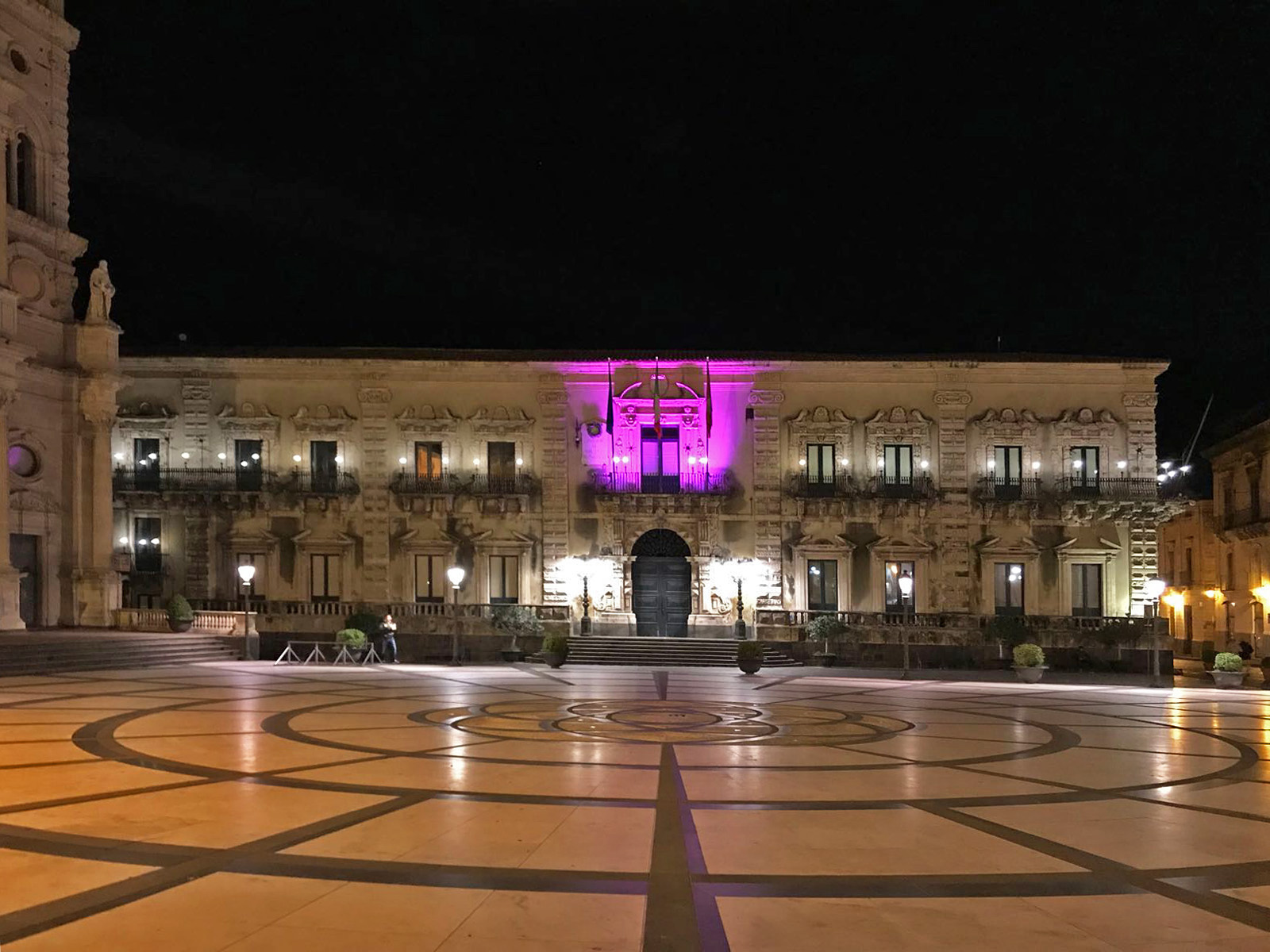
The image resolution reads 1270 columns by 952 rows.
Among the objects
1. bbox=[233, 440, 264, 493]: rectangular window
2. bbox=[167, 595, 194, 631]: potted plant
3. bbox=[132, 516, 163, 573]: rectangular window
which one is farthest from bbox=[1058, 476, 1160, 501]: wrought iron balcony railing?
bbox=[132, 516, 163, 573]: rectangular window

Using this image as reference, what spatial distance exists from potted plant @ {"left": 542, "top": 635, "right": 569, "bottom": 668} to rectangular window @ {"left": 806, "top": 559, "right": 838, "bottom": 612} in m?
11.3

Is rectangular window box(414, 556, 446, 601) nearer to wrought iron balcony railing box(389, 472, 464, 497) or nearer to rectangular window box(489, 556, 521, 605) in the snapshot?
rectangular window box(489, 556, 521, 605)

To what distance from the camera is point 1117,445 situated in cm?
4088

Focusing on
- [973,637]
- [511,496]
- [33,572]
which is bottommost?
[973,637]

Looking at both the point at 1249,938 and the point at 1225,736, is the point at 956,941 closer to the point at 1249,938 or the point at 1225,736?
the point at 1249,938

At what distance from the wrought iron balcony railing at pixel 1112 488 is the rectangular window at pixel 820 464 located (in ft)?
28.3

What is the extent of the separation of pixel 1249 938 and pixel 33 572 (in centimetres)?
3559

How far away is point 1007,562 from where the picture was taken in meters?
40.8

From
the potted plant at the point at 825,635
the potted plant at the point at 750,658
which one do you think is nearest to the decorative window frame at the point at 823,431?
the potted plant at the point at 825,635

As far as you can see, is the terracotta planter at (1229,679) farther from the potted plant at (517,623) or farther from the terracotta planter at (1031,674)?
the potted plant at (517,623)

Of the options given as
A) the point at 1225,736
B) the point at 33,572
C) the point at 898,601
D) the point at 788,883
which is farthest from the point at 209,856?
the point at 898,601

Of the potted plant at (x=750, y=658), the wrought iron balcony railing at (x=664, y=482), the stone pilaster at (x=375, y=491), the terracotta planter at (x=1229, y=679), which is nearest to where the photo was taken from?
the potted plant at (x=750, y=658)

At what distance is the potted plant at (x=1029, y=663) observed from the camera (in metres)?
32.2

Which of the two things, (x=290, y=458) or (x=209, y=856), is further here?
(x=290, y=458)
